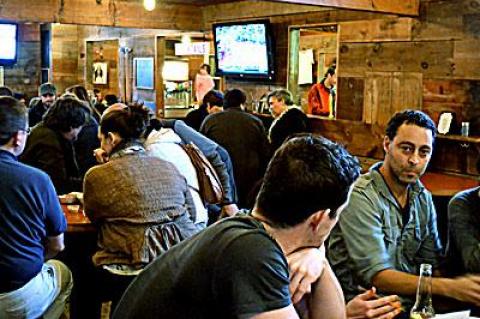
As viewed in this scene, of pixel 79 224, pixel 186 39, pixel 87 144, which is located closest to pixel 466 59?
pixel 87 144

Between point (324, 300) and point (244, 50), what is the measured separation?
18.5ft

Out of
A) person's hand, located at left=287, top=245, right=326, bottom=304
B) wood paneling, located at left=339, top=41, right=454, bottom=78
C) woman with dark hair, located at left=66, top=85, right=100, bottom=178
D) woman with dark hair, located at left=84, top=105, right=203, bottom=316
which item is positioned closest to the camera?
person's hand, located at left=287, top=245, right=326, bottom=304

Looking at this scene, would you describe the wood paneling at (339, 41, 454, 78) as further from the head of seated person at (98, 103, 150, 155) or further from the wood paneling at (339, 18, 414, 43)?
the head of seated person at (98, 103, 150, 155)

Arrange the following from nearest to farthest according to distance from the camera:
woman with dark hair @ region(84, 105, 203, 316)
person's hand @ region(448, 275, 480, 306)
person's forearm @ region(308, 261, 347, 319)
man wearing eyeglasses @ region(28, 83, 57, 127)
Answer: person's forearm @ region(308, 261, 347, 319) → person's hand @ region(448, 275, 480, 306) → woman with dark hair @ region(84, 105, 203, 316) → man wearing eyeglasses @ region(28, 83, 57, 127)

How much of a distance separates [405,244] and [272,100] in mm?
3639

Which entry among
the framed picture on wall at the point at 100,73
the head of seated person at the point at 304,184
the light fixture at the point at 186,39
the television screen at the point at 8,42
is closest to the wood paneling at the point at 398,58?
the light fixture at the point at 186,39

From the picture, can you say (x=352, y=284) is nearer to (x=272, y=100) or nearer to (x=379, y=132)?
(x=379, y=132)

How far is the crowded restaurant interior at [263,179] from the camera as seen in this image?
1.23m

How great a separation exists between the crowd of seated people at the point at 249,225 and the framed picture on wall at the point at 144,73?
14.3ft

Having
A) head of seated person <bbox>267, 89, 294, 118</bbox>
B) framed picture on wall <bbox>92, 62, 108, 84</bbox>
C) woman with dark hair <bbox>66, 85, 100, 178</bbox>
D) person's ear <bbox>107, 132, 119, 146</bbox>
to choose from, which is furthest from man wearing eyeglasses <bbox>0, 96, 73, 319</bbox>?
framed picture on wall <bbox>92, 62, 108, 84</bbox>

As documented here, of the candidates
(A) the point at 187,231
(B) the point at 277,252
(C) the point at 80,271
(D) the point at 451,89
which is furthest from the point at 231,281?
(D) the point at 451,89

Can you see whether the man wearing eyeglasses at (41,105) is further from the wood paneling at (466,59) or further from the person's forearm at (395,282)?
the person's forearm at (395,282)

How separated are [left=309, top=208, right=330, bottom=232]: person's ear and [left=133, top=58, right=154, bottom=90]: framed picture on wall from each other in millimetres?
7565

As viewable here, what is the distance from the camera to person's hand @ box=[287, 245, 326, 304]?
136 cm
